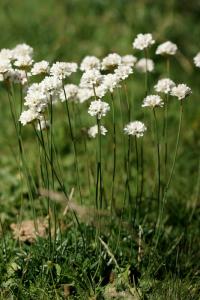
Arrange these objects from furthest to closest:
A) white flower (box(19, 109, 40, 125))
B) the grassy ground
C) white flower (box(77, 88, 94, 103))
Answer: white flower (box(77, 88, 94, 103)) < the grassy ground < white flower (box(19, 109, 40, 125))

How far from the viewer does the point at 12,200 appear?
10.8 feet

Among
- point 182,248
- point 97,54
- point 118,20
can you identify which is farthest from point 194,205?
point 118,20

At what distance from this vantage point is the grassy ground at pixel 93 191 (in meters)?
2.39

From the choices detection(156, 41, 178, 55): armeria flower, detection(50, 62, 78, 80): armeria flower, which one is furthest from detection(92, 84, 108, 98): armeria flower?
detection(156, 41, 178, 55): armeria flower

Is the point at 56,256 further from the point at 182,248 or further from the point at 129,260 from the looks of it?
the point at 182,248

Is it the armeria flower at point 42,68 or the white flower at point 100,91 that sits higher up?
the armeria flower at point 42,68

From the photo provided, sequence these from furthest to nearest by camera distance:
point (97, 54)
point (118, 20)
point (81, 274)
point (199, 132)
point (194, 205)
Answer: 1. point (118, 20)
2. point (97, 54)
3. point (199, 132)
4. point (194, 205)
5. point (81, 274)

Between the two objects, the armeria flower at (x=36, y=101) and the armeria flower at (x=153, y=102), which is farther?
the armeria flower at (x=153, y=102)

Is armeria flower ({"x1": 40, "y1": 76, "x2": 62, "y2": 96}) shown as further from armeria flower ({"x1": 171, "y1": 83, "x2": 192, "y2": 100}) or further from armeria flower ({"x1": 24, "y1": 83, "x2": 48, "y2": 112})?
armeria flower ({"x1": 171, "y1": 83, "x2": 192, "y2": 100})

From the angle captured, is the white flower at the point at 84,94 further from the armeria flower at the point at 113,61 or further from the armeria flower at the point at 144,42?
the armeria flower at the point at 144,42

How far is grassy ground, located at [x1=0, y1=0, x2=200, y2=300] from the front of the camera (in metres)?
2.39

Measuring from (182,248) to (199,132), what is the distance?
1366mm

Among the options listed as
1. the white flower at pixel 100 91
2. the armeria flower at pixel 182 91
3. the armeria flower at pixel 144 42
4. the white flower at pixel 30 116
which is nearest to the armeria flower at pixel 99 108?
the white flower at pixel 100 91

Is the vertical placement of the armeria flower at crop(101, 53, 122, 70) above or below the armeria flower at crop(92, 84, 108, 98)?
above
